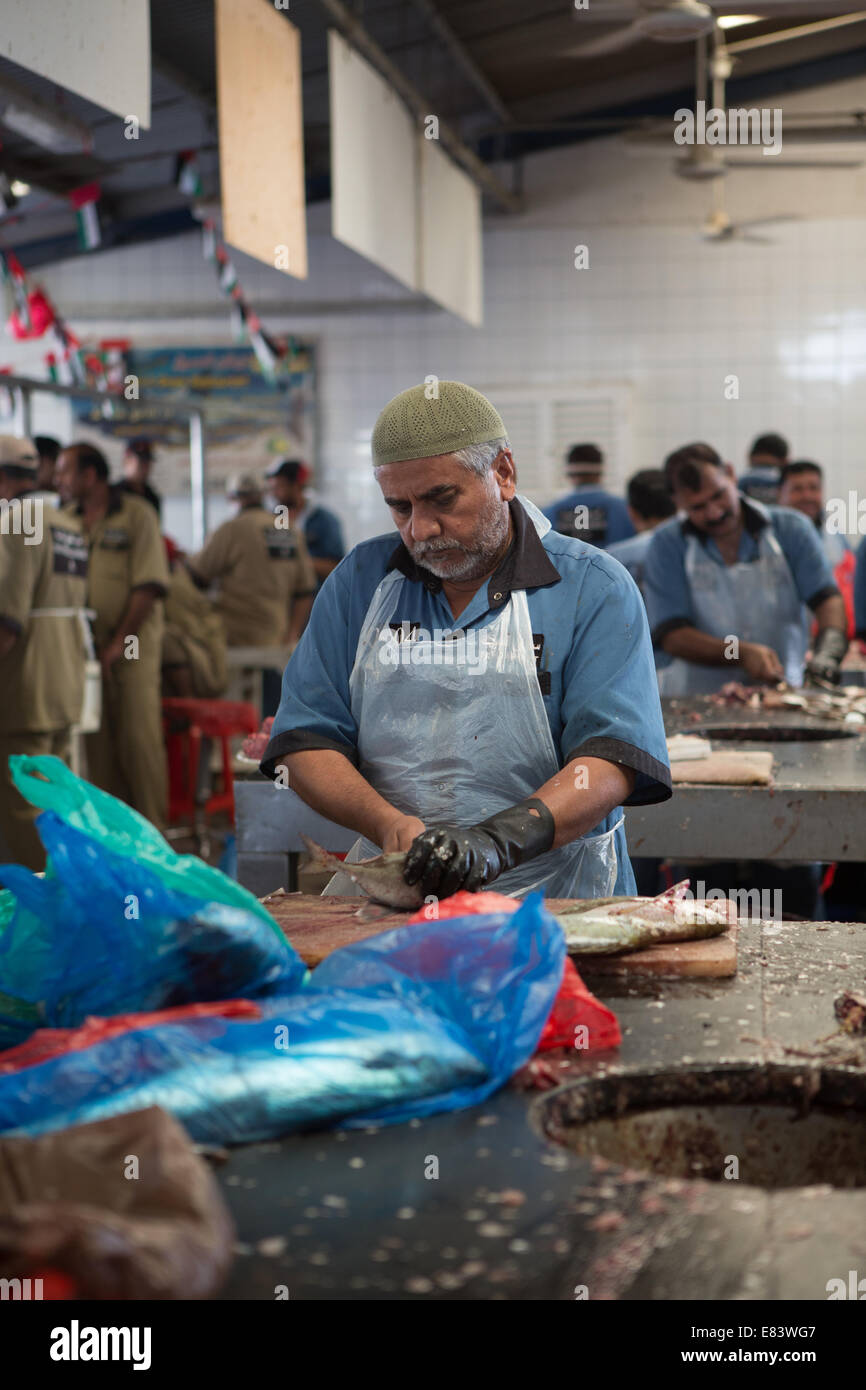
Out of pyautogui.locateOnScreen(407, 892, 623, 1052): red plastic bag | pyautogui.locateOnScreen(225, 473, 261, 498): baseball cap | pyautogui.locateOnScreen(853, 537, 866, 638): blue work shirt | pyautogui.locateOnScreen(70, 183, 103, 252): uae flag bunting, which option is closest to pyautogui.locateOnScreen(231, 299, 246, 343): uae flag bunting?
pyautogui.locateOnScreen(225, 473, 261, 498): baseball cap

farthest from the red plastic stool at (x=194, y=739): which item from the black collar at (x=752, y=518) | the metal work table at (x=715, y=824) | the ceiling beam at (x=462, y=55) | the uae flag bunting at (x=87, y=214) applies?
the ceiling beam at (x=462, y=55)

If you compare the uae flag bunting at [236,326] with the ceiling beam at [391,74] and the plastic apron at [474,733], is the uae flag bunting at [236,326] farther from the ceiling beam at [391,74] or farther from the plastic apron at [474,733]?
the plastic apron at [474,733]

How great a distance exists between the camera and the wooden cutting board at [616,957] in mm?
1698

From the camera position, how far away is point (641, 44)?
29.8ft

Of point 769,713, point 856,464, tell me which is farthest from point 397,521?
point 856,464

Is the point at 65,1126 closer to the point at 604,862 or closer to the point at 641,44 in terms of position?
the point at 604,862

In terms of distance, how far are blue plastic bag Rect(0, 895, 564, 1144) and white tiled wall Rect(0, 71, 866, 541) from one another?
946 cm

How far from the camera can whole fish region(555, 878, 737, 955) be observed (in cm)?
169

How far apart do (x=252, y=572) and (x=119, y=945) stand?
6686 mm

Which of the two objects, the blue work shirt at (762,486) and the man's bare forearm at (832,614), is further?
the blue work shirt at (762,486)

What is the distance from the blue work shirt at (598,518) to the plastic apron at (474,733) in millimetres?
5101

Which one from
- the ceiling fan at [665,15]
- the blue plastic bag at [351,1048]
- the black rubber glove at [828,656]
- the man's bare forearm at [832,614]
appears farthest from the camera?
the ceiling fan at [665,15]

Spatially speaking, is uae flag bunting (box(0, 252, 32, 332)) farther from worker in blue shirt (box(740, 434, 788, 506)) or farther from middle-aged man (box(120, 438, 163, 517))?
worker in blue shirt (box(740, 434, 788, 506))
